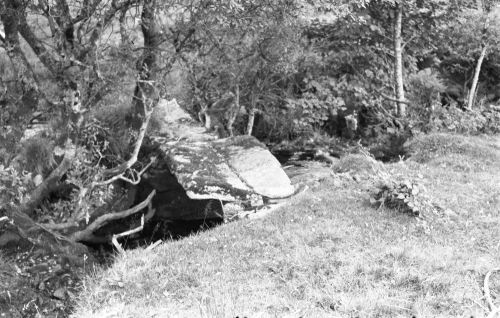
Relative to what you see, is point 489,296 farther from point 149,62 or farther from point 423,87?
point 423,87

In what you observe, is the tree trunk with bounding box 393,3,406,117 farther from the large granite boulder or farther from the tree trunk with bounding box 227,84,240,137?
the large granite boulder

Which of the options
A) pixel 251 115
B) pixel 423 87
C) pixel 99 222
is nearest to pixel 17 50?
pixel 99 222

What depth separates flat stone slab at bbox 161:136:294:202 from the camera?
288 inches

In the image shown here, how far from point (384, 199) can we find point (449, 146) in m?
3.72

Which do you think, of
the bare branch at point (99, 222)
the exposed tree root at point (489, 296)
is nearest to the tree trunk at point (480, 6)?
the exposed tree root at point (489, 296)

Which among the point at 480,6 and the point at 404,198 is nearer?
the point at 404,198

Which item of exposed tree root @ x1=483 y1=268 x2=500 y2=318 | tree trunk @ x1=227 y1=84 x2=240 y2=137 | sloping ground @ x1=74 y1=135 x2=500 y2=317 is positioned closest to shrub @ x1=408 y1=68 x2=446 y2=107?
tree trunk @ x1=227 y1=84 x2=240 y2=137

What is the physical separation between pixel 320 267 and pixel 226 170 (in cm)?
331

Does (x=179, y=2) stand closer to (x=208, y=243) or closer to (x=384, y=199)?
(x=208, y=243)

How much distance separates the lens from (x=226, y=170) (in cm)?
790

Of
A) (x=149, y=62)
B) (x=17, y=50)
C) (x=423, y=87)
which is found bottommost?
(x=423, y=87)

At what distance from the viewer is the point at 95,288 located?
188 inches

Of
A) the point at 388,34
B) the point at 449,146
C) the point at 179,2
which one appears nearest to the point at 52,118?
the point at 179,2

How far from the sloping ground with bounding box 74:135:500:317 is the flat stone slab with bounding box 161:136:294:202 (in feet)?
3.00
